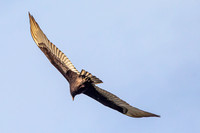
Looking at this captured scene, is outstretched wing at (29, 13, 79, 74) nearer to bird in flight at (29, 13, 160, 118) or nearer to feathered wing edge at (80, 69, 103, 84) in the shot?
bird in flight at (29, 13, 160, 118)

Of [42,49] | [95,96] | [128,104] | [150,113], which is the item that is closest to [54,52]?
[42,49]

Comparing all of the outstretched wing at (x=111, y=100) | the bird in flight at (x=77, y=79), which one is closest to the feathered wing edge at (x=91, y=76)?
the bird in flight at (x=77, y=79)

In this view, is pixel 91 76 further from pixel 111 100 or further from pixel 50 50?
pixel 50 50

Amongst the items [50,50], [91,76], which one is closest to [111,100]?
[91,76]

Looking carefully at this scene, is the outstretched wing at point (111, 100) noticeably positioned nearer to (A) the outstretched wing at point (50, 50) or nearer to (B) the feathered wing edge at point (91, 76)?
(B) the feathered wing edge at point (91, 76)

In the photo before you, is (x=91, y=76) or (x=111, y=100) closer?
(x=91, y=76)

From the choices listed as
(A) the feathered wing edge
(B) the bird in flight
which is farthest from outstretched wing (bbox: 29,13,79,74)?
(A) the feathered wing edge

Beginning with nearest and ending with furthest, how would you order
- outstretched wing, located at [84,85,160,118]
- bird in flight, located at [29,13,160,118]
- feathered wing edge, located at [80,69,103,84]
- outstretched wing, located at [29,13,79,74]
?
feathered wing edge, located at [80,69,103,84] < bird in flight, located at [29,13,160,118] < outstretched wing, located at [84,85,160,118] < outstretched wing, located at [29,13,79,74]

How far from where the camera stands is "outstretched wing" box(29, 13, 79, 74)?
1822 centimetres

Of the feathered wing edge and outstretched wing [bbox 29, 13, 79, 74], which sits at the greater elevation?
outstretched wing [bbox 29, 13, 79, 74]

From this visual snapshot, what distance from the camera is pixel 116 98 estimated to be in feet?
→ 57.3

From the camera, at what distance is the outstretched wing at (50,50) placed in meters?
18.2

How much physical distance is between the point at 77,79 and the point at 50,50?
7.68 feet

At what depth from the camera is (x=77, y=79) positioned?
1745cm
